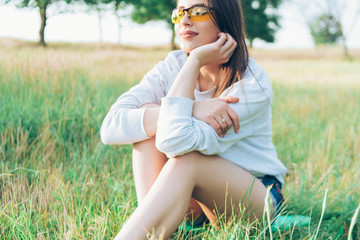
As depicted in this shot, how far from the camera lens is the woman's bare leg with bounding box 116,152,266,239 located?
4.96 ft

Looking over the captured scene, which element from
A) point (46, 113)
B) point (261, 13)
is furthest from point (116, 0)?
point (46, 113)

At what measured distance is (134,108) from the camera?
203 centimetres

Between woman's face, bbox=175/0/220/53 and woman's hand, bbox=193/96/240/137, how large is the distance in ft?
1.34

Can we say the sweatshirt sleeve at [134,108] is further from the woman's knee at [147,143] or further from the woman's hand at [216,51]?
the woman's hand at [216,51]

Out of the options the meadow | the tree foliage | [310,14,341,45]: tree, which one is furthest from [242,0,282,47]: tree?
the meadow

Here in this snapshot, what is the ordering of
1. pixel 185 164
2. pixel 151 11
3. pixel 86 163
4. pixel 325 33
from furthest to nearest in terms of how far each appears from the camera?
1. pixel 325 33
2. pixel 151 11
3. pixel 86 163
4. pixel 185 164

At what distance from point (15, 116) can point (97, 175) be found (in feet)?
2.90

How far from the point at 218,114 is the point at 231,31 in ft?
1.89

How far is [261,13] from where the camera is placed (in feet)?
80.6

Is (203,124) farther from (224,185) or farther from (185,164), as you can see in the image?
(224,185)

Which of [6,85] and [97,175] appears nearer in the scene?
[97,175]

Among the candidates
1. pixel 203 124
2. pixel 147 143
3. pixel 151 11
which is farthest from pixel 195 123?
pixel 151 11

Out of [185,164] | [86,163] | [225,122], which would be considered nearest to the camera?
[185,164]

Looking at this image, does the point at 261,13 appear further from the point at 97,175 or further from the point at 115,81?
the point at 97,175
